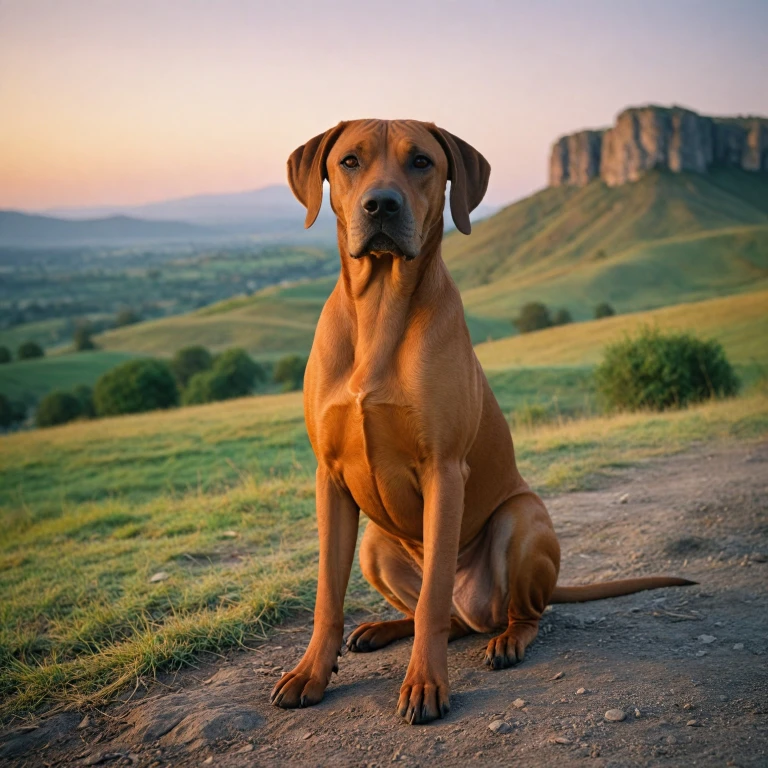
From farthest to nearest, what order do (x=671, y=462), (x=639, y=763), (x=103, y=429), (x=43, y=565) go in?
(x=103, y=429) < (x=671, y=462) < (x=43, y=565) < (x=639, y=763)

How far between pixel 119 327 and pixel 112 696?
329 feet

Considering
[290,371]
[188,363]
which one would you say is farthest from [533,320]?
[188,363]

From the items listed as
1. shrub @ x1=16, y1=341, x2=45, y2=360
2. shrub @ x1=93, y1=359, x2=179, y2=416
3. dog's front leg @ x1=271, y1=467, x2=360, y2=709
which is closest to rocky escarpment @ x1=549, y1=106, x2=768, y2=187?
shrub @ x1=16, y1=341, x2=45, y2=360

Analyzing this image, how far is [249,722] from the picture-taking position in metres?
3.64

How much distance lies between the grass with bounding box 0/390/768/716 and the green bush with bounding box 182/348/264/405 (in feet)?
114

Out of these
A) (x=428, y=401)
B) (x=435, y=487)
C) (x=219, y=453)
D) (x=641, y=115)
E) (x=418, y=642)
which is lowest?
(x=219, y=453)

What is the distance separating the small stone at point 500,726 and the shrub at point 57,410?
4949 centimetres

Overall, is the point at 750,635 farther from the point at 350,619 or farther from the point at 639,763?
the point at 350,619

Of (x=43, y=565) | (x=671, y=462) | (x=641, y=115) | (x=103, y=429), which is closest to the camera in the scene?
(x=43, y=565)

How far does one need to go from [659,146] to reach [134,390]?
15819 centimetres

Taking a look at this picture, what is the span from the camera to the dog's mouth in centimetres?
355

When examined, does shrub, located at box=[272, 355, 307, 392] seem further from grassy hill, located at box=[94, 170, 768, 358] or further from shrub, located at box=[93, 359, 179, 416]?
grassy hill, located at box=[94, 170, 768, 358]

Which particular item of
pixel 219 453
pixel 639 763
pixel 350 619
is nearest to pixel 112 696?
pixel 350 619

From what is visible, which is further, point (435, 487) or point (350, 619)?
point (350, 619)
